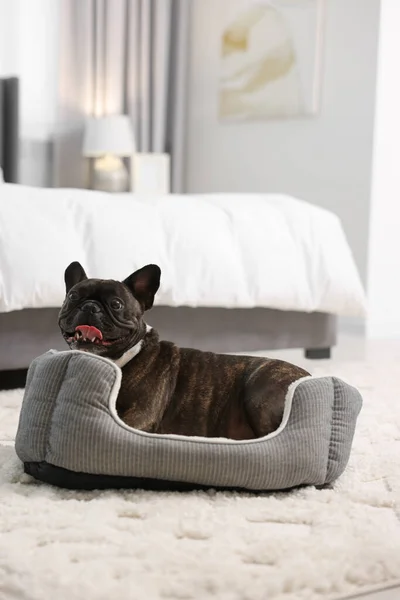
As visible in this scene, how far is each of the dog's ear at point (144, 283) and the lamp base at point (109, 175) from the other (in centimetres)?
388

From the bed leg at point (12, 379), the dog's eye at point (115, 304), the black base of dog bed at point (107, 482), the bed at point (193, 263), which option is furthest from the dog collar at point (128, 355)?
the bed leg at point (12, 379)

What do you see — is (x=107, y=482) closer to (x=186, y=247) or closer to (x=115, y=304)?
(x=115, y=304)

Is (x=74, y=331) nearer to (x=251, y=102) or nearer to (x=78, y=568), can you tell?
(x=78, y=568)

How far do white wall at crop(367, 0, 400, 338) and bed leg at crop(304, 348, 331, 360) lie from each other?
1.11 m

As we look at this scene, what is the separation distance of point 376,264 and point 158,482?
3.30 meters

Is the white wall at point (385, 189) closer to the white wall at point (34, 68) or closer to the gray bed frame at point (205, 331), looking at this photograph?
the gray bed frame at point (205, 331)

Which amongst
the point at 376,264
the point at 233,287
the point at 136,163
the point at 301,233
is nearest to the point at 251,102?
the point at 136,163

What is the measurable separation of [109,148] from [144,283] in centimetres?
388

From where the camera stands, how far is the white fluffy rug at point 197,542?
50.9 inches

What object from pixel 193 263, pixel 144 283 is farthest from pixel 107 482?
pixel 193 263

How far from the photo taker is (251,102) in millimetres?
5664

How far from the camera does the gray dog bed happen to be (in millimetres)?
1687

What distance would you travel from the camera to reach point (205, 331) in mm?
3289

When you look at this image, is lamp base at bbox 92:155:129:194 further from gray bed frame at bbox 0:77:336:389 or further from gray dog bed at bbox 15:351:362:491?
gray dog bed at bbox 15:351:362:491
